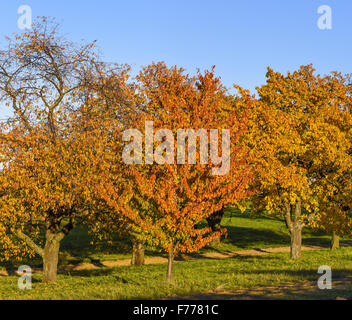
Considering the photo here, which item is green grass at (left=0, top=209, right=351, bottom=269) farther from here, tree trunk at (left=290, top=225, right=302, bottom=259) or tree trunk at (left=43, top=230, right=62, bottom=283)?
tree trunk at (left=43, top=230, right=62, bottom=283)

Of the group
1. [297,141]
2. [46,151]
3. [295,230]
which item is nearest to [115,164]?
[46,151]

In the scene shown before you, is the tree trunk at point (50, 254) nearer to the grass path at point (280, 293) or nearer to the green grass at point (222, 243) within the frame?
the green grass at point (222, 243)

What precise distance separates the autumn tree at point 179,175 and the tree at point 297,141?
9.28 m

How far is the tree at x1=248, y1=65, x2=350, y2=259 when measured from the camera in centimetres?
2698

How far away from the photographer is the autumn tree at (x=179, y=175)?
16.5m

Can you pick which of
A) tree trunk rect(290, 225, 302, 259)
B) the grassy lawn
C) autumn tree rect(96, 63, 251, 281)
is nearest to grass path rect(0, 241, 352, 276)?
the grassy lawn

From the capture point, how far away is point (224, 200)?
17141 millimetres

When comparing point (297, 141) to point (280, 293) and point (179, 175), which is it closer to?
point (179, 175)

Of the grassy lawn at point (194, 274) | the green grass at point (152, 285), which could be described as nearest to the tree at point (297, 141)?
the grassy lawn at point (194, 274)

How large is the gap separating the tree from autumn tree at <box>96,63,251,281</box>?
9277 millimetres

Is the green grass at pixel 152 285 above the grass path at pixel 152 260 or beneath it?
above
